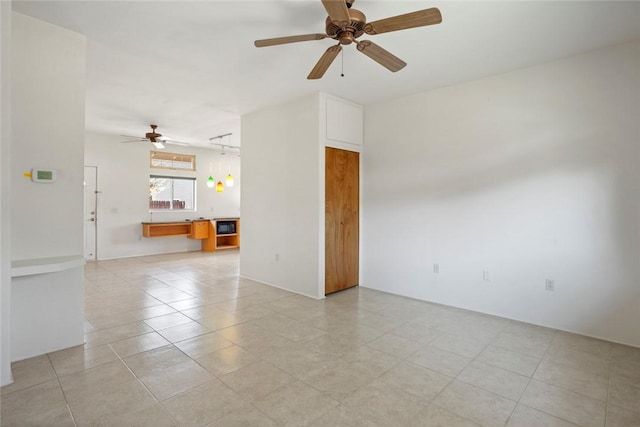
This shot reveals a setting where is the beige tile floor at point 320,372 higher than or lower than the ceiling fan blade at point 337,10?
lower

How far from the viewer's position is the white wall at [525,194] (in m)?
3.09

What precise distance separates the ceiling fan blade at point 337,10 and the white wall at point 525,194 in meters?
2.50

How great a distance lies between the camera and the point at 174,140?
25.6 feet

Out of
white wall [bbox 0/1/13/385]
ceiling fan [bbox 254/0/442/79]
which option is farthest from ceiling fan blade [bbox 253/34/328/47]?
white wall [bbox 0/1/13/385]

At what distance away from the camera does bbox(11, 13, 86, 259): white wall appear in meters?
2.66

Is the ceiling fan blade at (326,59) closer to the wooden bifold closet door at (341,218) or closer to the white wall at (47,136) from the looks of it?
the wooden bifold closet door at (341,218)

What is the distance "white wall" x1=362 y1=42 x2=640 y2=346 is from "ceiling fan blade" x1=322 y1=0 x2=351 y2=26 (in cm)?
250

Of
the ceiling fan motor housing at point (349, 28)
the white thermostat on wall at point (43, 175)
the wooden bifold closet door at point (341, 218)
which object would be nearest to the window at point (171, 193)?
the wooden bifold closet door at point (341, 218)

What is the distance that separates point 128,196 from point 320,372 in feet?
23.5

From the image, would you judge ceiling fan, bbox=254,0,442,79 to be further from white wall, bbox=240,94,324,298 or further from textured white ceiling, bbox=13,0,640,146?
white wall, bbox=240,94,324,298

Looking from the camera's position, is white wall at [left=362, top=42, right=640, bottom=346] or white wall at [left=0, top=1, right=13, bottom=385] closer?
white wall at [left=0, top=1, right=13, bottom=385]

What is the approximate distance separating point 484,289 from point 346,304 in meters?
1.73

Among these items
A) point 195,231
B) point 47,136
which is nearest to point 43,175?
point 47,136

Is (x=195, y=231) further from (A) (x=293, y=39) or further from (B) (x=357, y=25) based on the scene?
(B) (x=357, y=25)
